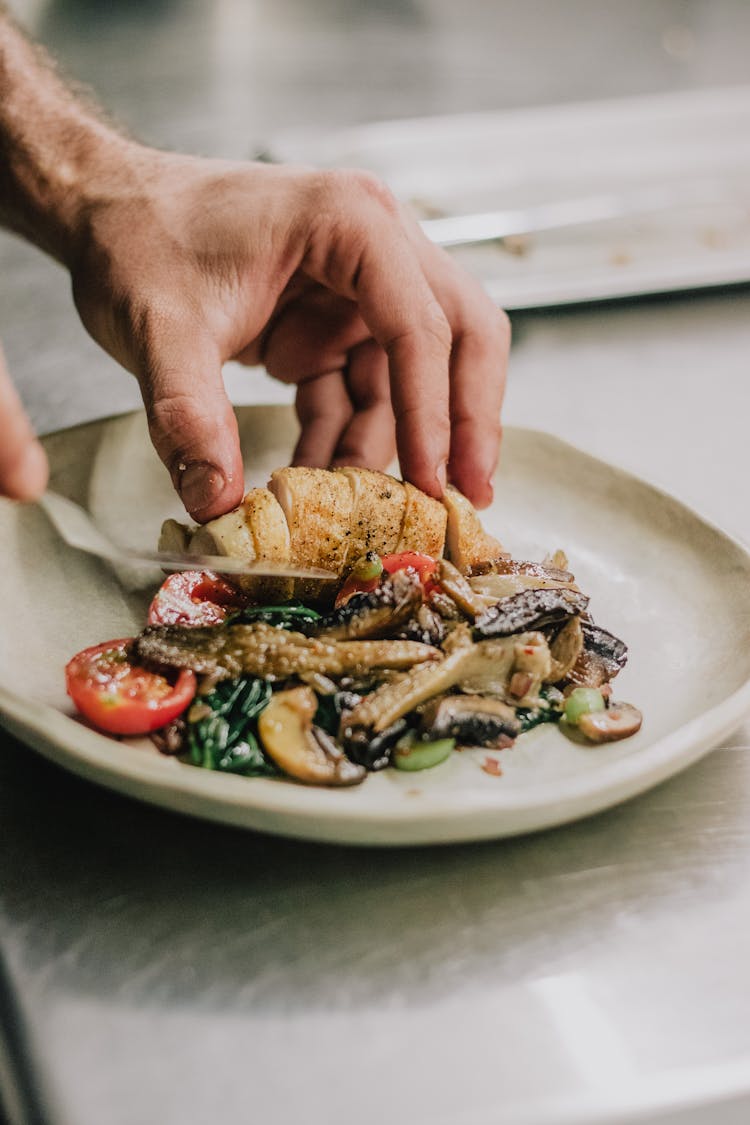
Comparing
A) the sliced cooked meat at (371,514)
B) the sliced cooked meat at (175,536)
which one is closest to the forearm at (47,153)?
the sliced cooked meat at (175,536)

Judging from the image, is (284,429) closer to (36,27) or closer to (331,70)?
(331,70)

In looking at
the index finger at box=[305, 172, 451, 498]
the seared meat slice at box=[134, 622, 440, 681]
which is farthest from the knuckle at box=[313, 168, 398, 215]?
the seared meat slice at box=[134, 622, 440, 681]

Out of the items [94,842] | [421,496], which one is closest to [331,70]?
[421,496]

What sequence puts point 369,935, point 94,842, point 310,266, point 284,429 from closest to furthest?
point 369,935, point 94,842, point 310,266, point 284,429

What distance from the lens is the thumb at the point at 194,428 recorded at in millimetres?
1788

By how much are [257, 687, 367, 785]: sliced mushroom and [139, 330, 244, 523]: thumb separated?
45cm

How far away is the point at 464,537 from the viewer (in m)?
2.12


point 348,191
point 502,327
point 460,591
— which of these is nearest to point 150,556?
point 460,591

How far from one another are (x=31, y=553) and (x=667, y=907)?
1279 mm

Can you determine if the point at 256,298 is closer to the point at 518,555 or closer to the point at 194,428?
the point at 194,428

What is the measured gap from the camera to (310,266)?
2270 mm

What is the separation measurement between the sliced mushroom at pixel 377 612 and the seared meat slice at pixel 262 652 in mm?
21

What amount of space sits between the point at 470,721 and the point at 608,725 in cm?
23

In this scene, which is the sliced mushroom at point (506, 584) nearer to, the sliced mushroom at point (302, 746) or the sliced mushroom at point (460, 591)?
the sliced mushroom at point (460, 591)
